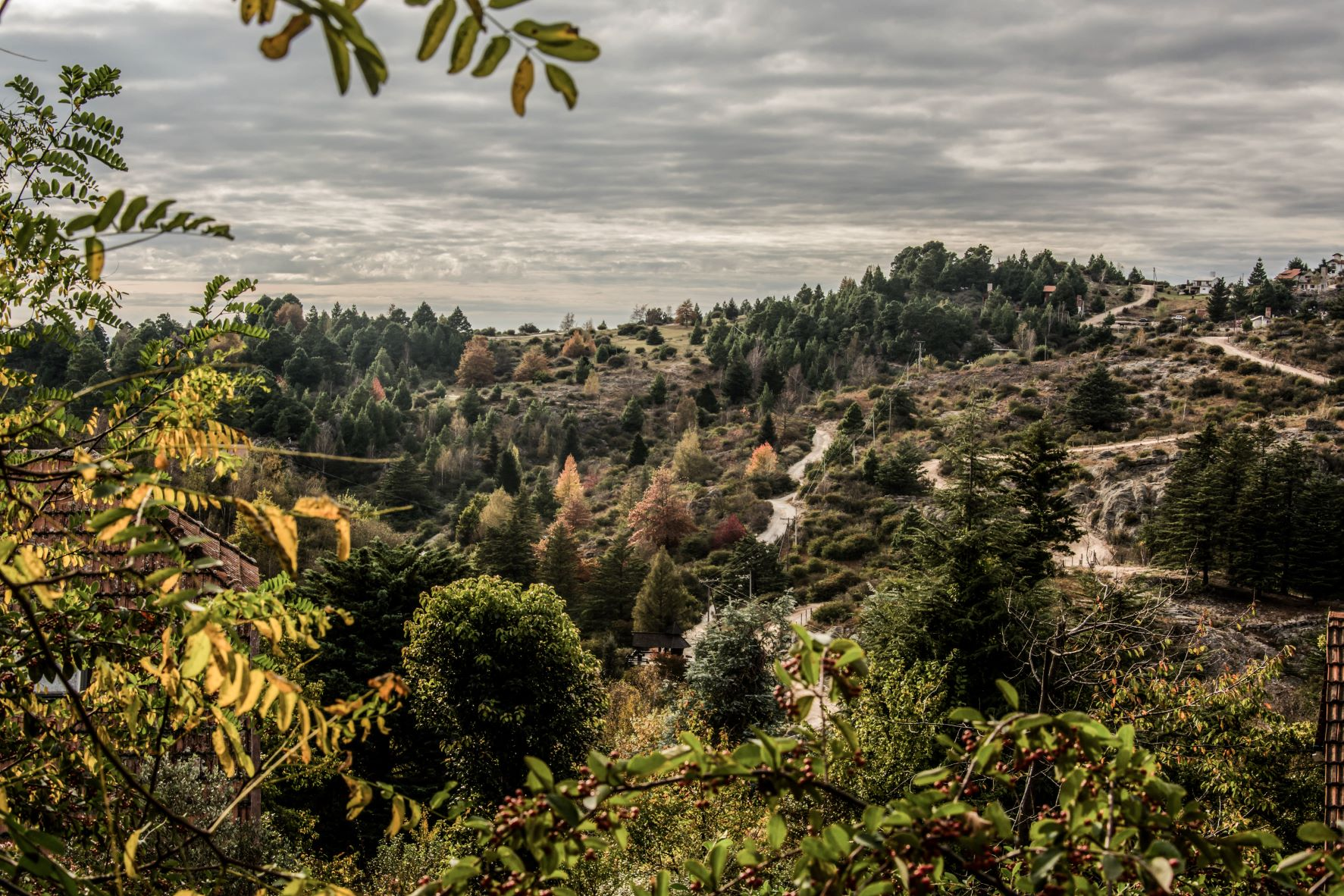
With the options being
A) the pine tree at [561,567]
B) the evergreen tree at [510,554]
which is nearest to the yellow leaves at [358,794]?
the evergreen tree at [510,554]

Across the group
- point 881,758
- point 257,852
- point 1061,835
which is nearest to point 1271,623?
point 881,758

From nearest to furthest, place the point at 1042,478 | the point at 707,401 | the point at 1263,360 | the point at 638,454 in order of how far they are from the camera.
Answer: the point at 1042,478, the point at 1263,360, the point at 638,454, the point at 707,401

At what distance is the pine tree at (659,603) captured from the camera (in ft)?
92.8

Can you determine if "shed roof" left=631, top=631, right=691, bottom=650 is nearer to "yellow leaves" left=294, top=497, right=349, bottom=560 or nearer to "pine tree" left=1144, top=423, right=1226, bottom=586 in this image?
"pine tree" left=1144, top=423, right=1226, bottom=586

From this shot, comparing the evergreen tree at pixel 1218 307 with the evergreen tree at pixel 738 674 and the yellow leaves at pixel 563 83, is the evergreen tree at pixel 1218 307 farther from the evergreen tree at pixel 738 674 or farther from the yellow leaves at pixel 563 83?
the yellow leaves at pixel 563 83

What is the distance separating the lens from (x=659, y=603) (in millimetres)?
28344

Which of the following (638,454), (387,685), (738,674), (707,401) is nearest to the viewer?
(387,685)

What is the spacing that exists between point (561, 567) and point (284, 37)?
3060 cm

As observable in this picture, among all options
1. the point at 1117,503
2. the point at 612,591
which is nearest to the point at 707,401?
the point at 1117,503

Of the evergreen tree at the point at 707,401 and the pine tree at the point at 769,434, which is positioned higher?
the evergreen tree at the point at 707,401

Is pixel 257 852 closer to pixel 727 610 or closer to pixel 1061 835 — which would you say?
pixel 1061 835

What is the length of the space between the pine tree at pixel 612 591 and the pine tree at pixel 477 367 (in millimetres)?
48829

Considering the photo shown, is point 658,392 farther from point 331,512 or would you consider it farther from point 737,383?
point 331,512

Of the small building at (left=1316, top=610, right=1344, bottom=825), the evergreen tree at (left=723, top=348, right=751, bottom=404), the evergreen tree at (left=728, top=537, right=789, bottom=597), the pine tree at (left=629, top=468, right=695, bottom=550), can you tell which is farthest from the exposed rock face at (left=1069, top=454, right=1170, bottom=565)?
the evergreen tree at (left=723, top=348, right=751, bottom=404)
